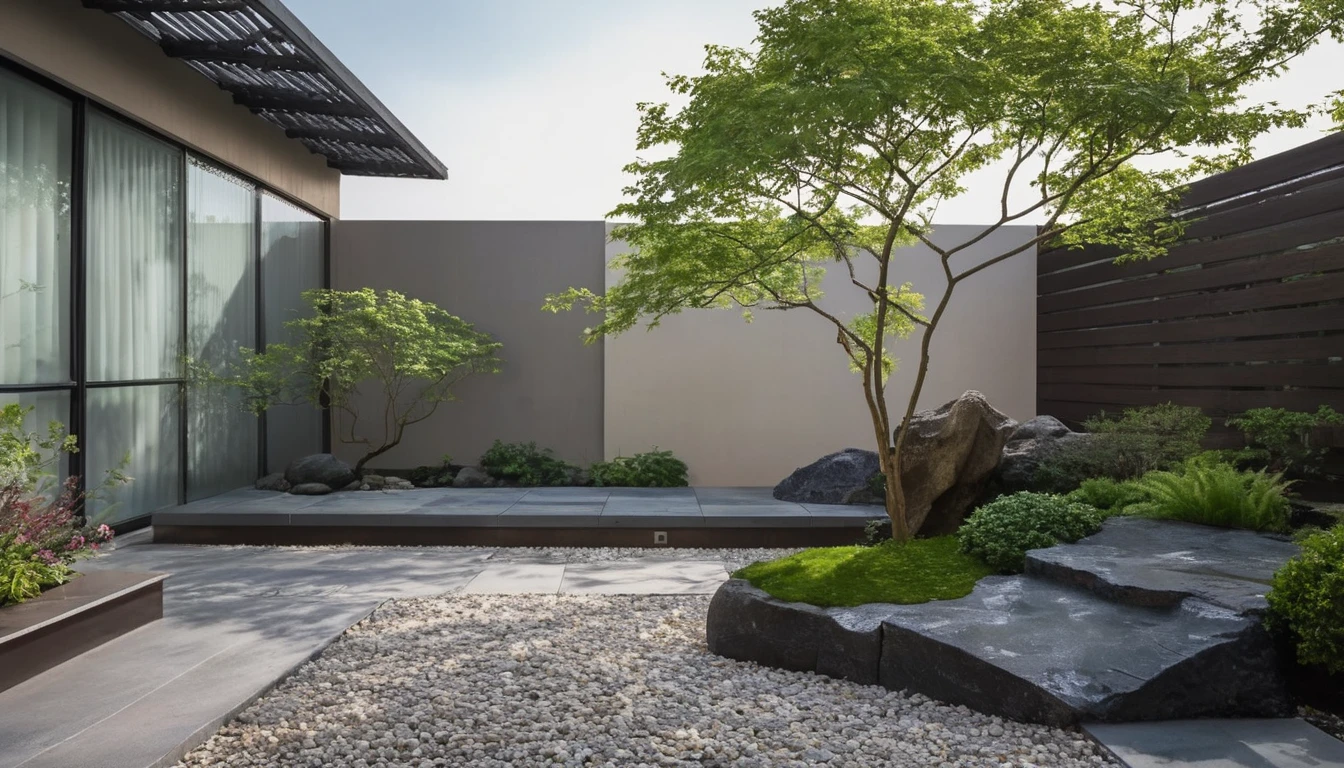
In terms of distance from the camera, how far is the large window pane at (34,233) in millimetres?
6008

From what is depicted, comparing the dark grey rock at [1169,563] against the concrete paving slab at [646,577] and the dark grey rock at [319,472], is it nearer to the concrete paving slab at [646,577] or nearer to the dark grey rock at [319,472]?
the concrete paving slab at [646,577]

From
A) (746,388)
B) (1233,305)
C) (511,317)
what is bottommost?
(746,388)

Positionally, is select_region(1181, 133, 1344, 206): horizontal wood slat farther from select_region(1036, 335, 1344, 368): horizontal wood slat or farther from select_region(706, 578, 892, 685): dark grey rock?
select_region(706, 578, 892, 685): dark grey rock

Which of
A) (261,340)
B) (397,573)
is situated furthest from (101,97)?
(397,573)

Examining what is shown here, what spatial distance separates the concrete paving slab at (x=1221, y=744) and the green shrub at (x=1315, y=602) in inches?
10.5

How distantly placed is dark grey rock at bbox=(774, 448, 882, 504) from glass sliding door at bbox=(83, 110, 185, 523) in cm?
549

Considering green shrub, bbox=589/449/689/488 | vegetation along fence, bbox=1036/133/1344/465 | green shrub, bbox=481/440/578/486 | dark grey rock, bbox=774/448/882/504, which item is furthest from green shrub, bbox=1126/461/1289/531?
green shrub, bbox=481/440/578/486

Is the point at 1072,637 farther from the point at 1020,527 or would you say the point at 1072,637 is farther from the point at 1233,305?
the point at 1233,305

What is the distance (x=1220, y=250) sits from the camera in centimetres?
783

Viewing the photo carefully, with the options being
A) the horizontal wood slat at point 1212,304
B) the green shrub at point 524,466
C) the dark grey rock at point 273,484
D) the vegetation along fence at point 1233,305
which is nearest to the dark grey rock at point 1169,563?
the vegetation along fence at point 1233,305

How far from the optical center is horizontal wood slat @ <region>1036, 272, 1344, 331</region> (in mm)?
6688

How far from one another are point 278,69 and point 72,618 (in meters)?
5.04

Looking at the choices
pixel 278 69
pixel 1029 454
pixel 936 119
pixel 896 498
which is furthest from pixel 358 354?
pixel 936 119

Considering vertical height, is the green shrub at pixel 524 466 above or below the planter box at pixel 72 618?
above
